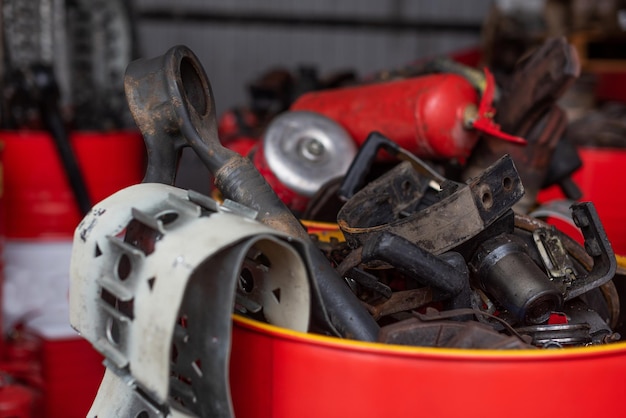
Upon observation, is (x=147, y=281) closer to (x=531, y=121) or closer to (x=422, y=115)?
(x=422, y=115)

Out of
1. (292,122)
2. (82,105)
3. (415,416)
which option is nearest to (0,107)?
(82,105)

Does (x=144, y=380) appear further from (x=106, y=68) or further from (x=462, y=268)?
(x=106, y=68)

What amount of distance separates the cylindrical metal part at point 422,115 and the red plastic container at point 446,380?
0.87 metres

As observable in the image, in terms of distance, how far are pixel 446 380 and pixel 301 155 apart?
933 millimetres

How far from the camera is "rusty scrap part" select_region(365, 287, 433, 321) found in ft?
3.23

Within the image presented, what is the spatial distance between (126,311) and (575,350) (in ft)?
1.62

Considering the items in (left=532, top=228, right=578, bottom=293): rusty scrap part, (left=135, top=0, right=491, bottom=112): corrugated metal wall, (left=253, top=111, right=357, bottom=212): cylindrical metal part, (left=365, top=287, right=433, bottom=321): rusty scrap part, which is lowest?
(left=135, top=0, right=491, bottom=112): corrugated metal wall

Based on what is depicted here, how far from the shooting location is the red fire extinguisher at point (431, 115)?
5.15 ft

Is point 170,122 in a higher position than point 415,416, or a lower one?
higher

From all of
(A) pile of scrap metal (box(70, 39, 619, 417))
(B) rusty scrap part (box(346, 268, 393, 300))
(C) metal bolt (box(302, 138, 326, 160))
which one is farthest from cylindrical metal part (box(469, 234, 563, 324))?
(C) metal bolt (box(302, 138, 326, 160))

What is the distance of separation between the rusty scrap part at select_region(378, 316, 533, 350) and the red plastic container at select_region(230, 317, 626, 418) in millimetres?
46

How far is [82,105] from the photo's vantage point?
270 centimetres

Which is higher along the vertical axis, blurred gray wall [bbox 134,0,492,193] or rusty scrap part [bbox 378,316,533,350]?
rusty scrap part [bbox 378,316,533,350]

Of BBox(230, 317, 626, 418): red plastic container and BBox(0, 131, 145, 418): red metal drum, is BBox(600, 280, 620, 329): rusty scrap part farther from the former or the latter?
BBox(0, 131, 145, 418): red metal drum
